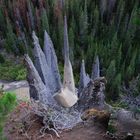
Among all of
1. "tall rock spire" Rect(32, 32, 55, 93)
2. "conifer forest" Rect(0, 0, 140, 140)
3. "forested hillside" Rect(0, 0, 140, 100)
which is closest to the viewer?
"conifer forest" Rect(0, 0, 140, 140)

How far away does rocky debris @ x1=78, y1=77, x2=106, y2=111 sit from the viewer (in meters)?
2.97

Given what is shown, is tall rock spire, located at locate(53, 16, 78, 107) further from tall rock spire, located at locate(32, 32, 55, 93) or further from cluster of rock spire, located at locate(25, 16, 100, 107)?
tall rock spire, located at locate(32, 32, 55, 93)

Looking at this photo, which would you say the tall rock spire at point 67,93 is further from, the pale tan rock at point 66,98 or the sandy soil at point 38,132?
the sandy soil at point 38,132

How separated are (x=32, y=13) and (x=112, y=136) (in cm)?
341

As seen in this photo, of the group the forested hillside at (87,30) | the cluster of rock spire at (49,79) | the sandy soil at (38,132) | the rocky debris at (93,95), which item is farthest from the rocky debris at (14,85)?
the sandy soil at (38,132)

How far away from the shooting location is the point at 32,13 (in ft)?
18.3

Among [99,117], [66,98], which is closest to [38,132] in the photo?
[99,117]

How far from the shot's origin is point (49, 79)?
137 inches

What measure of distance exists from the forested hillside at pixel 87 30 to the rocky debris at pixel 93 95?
1111 mm

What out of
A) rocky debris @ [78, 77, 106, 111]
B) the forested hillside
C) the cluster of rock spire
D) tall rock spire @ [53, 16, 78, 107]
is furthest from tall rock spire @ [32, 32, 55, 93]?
the forested hillside

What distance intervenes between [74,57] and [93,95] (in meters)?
2.01

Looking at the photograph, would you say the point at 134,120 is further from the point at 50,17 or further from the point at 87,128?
the point at 50,17

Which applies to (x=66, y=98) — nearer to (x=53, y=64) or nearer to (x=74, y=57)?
(x=53, y=64)

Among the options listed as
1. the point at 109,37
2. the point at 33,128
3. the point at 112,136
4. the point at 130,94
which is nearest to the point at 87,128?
the point at 112,136
